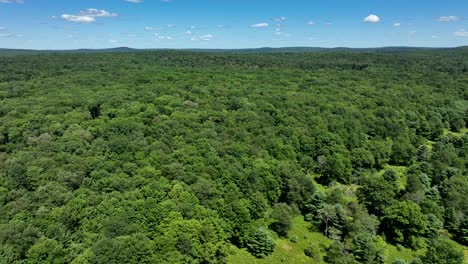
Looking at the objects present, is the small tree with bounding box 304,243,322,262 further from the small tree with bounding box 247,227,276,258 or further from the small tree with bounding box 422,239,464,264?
the small tree with bounding box 422,239,464,264

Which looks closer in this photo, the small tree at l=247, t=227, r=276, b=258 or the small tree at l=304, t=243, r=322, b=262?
the small tree at l=247, t=227, r=276, b=258

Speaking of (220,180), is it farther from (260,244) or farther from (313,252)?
(313,252)

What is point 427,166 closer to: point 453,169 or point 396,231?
point 453,169

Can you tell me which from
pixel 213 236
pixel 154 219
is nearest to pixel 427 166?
pixel 213 236

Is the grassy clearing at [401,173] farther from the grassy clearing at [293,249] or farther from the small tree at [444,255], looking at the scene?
the small tree at [444,255]

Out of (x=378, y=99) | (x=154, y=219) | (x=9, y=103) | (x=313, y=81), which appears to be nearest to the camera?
(x=154, y=219)

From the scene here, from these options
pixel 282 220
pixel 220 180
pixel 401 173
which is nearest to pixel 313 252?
pixel 282 220

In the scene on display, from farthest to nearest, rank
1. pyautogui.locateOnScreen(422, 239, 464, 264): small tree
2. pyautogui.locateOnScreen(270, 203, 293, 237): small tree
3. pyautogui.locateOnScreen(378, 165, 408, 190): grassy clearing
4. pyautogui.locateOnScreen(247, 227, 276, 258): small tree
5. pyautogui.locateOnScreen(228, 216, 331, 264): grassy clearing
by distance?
1. pyautogui.locateOnScreen(378, 165, 408, 190): grassy clearing
2. pyautogui.locateOnScreen(270, 203, 293, 237): small tree
3. pyautogui.locateOnScreen(247, 227, 276, 258): small tree
4. pyautogui.locateOnScreen(228, 216, 331, 264): grassy clearing
5. pyautogui.locateOnScreen(422, 239, 464, 264): small tree

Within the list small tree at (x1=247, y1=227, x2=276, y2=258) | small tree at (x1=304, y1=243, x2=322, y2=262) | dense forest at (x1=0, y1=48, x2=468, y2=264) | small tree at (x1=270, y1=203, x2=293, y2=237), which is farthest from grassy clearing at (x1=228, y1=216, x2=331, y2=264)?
small tree at (x1=270, y1=203, x2=293, y2=237)
